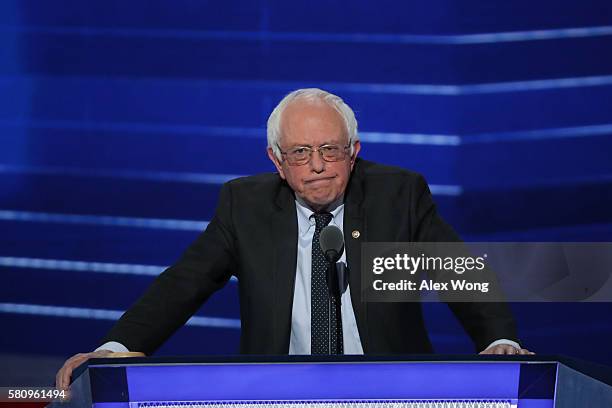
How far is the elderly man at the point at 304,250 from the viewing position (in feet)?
7.81

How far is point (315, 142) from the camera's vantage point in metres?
2.38

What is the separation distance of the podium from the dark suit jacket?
22.9 inches

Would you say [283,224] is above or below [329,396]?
above

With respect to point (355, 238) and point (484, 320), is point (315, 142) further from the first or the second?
point (484, 320)

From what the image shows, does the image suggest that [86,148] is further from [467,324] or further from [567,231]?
[467,324]

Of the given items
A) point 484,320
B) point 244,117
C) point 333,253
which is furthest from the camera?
point 244,117

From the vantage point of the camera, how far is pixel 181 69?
4.05 metres

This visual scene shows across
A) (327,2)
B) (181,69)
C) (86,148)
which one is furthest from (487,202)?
(86,148)

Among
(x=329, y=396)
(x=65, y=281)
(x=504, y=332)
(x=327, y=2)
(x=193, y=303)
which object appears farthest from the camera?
(x=65, y=281)

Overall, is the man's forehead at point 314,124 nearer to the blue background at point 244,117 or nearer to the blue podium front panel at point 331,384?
the blue podium front panel at point 331,384

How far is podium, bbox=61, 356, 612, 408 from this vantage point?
166 cm

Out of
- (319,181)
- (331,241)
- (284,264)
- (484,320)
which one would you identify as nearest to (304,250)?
(284,264)

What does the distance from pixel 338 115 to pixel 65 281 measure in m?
2.16

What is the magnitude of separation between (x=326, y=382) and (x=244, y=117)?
247cm
